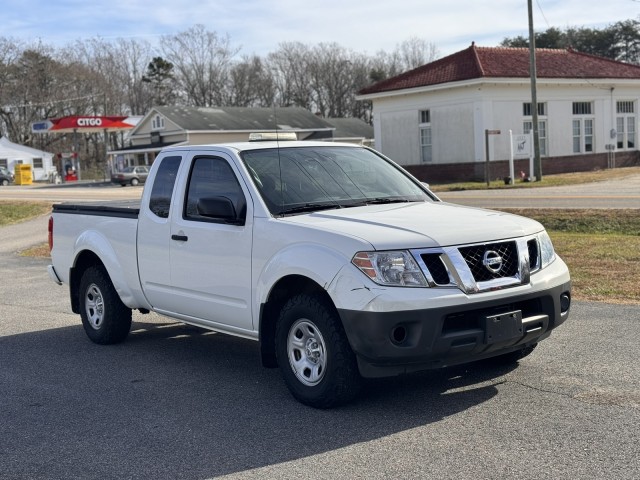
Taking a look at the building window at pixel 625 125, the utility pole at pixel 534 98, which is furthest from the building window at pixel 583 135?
the utility pole at pixel 534 98

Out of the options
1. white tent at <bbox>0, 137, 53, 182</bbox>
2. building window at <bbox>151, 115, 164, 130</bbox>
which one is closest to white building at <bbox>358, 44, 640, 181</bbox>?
building window at <bbox>151, 115, 164, 130</bbox>

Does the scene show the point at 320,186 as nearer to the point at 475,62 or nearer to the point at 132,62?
the point at 475,62

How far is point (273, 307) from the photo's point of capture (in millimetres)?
6258

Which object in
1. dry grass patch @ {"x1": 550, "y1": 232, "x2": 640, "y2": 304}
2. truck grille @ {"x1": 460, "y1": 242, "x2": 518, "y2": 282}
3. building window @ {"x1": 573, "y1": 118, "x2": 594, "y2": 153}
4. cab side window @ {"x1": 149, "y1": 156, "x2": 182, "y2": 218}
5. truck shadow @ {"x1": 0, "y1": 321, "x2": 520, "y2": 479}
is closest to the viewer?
truck shadow @ {"x1": 0, "y1": 321, "x2": 520, "y2": 479}

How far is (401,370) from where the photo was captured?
5484mm

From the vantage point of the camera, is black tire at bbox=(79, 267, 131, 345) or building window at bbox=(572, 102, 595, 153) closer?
black tire at bbox=(79, 267, 131, 345)

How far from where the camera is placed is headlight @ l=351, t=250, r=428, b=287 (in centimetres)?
539

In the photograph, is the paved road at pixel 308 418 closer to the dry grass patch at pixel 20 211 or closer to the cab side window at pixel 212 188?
the cab side window at pixel 212 188

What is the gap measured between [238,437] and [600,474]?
225 centimetres

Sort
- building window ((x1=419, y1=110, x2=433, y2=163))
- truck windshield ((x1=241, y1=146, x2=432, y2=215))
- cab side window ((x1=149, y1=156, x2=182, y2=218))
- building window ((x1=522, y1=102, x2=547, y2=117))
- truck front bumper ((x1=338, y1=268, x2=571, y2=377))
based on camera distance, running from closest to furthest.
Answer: truck front bumper ((x1=338, y1=268, x2=571, y2=377)) → truck windshield ((x1=241, y1=146, x2=432, y2=215)) → cab side window ((x1=149, y1=156, x2=182, y2=218)) → building window ((x1=522, y1=102, x2=547, y2=117)) → building window ((x1=419, y1=110, x2=433, y2=163))

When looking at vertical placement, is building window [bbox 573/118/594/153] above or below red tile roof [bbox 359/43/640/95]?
below

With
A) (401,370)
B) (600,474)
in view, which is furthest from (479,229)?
(600,474)

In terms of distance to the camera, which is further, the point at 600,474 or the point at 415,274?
the point at 415,274

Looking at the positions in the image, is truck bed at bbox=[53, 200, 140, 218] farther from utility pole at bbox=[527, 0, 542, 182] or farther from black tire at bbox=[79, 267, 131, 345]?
utility pole at bbox=[527, 0, 542, 182]
